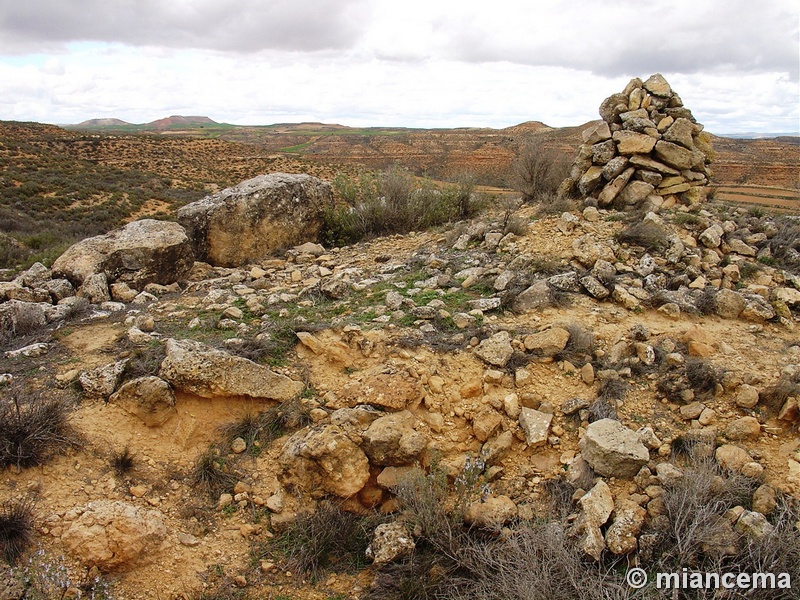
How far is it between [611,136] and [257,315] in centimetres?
544

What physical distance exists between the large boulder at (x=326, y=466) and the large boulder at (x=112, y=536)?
2.68 feet

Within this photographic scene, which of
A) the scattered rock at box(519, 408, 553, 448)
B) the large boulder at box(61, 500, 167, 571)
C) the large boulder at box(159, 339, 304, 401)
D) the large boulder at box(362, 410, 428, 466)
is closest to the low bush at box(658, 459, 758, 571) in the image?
the scattered rock at box(519, 408, 553, 448)

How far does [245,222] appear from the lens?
7516 millimetres

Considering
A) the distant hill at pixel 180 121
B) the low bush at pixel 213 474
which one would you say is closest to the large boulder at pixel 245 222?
the low bush at pixel 213 474

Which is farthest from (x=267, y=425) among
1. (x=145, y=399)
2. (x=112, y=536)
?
(x=112, y=536)

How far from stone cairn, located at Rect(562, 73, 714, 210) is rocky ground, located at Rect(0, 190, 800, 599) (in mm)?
1488

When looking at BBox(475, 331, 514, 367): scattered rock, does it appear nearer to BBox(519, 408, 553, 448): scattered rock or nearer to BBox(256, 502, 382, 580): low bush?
BBox(519, 408, 553, 448): scattered rock

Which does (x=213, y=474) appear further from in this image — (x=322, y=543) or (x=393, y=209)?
(x=393, y=209)

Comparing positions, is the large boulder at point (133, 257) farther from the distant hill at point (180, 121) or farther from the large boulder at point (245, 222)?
the distant hill at point (180, 121)

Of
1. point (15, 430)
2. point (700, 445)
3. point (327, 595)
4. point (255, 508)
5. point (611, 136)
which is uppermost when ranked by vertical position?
point (611, 136)

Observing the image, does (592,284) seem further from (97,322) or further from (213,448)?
(97,322)

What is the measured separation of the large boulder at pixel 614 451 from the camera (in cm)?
303

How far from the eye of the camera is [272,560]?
2840 mm

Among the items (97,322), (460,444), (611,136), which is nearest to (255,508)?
(460,444)
